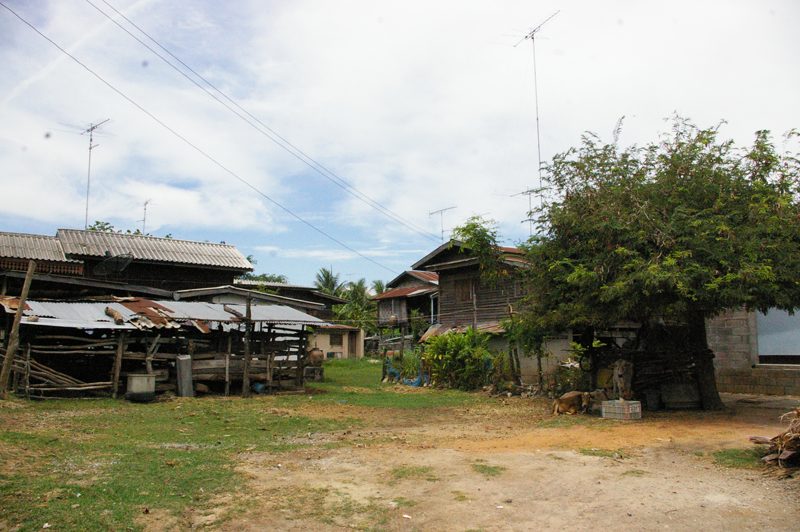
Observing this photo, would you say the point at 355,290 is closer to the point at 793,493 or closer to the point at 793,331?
the point at 793,331

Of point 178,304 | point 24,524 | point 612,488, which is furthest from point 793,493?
point 178,304

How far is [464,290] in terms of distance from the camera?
26.9 metres

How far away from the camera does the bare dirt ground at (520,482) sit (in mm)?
6066

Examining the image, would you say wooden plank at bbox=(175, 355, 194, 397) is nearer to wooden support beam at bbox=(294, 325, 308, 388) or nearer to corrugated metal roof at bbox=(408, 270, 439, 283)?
wooden support beam at bbox=(294, 325, 308, 388)

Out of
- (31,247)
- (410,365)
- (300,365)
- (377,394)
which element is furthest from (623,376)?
(31,247)

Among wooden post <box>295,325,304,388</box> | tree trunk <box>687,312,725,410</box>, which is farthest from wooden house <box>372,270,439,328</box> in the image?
tree trunk <box>687,312,725,410</box>

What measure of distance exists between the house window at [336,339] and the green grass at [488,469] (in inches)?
1326

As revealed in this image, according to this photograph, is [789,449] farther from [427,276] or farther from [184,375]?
[427,276]

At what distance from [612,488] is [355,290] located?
4079 centimetres

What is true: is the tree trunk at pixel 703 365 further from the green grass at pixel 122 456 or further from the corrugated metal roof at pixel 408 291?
the corrugated metal roof at pixel 408 291

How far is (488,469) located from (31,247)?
2197cm

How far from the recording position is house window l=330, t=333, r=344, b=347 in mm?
41688

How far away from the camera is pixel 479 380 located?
834 inches

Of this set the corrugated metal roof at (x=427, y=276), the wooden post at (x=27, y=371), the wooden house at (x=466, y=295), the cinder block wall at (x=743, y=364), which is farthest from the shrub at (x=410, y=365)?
the corrugated metal roof at (x=427, y=276)
